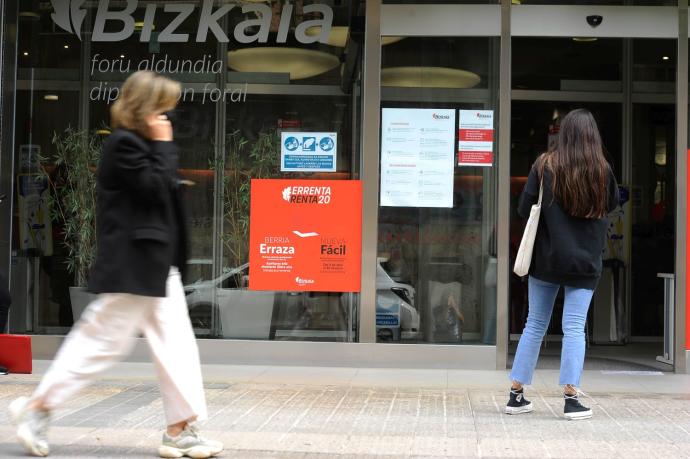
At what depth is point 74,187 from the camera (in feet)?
28.7

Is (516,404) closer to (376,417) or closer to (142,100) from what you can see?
(376,417)

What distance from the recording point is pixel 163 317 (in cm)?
432

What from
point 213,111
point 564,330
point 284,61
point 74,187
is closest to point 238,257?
point 213,111

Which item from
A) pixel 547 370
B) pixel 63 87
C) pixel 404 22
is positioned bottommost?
pixel 547 370

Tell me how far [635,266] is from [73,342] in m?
8.75

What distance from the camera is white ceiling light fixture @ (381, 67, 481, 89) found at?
8.27 m

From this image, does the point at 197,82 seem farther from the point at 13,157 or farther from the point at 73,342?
the point at 73,342

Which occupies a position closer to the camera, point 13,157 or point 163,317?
point 163,317

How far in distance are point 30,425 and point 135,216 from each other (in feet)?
3.64

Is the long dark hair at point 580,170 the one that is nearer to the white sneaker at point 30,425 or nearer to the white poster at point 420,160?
the white poster at point 420,160

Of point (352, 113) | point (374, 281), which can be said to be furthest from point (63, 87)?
point (374, 281)

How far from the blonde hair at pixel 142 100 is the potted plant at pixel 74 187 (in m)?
4.60

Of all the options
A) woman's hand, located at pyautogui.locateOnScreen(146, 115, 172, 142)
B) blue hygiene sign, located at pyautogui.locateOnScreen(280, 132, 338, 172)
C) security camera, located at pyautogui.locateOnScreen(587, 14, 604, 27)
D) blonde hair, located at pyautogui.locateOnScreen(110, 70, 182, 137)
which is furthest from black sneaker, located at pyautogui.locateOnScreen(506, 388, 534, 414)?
security camera, located at pyautogui.locateOnScreen(587, 14, 604, 27)

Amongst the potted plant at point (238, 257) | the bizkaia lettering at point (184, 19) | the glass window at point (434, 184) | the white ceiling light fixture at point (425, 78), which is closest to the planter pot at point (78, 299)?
the potted plant at point (238, 257)
